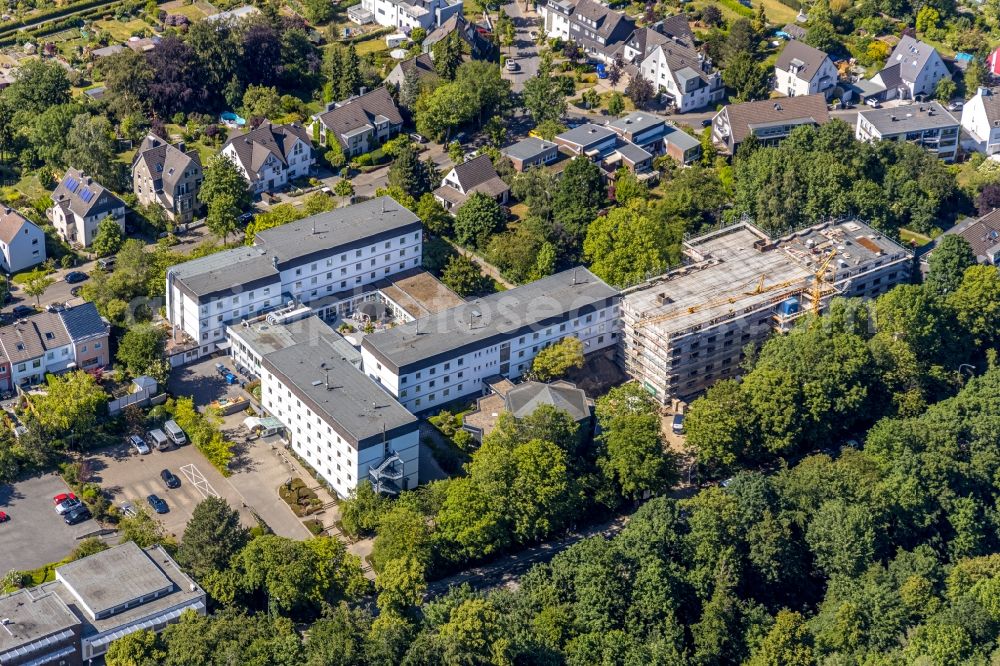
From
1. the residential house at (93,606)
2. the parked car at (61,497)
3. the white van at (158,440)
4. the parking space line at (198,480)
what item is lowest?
the parking space line at (198,480)

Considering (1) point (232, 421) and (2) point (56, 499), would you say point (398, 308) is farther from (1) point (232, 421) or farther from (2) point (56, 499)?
(2) point (56, 499)

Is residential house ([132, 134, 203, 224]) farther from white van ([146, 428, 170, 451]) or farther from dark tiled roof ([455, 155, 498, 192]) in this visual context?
white van ([146, 428, 170, 451])

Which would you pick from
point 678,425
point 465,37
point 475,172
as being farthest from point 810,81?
point 678,425

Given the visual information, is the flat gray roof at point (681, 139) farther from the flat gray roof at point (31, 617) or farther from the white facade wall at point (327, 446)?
the flat gray roof at point (31, 617)

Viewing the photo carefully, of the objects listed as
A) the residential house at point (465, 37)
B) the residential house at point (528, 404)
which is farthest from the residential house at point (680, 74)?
the residential house at point (528, 404)

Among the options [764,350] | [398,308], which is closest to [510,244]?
[398,308]

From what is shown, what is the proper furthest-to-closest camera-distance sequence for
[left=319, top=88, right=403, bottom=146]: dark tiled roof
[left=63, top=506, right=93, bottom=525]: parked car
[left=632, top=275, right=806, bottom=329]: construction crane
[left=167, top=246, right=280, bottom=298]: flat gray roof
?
[left=319, top=88, right=403, bottom=146]: dark tiled roof → [left=632, top=275, right=806, bottom=329]: construction crane → [left=167, top=246, right=280, bottom=298]: flat gray roof → [left=63, top=506, right=93, bottom=525]: parked car

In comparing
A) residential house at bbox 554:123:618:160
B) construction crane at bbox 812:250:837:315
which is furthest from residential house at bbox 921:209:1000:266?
residential house at bbox 554:123:618:160
